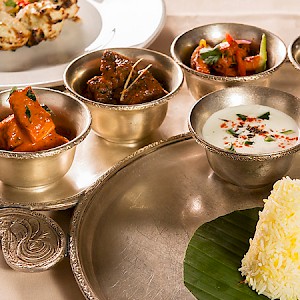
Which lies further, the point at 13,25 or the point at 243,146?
the point at 13,25

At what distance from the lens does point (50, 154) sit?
2389mm

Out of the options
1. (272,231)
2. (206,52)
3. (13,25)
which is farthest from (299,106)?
(13,25)

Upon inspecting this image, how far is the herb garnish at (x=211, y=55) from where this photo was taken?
2.99 metres

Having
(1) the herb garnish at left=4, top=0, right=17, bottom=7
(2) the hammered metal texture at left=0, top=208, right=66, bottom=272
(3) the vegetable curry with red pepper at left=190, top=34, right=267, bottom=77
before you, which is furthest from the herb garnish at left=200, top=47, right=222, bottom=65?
(2) the hammered metal texture at left=0, top=208, right=66, bottom=272

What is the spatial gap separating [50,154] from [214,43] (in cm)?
119

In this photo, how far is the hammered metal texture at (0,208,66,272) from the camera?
2.20 meters

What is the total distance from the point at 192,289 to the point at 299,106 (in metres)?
0.92

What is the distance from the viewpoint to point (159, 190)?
258cm

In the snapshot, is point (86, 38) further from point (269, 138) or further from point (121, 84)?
point (269, 138)

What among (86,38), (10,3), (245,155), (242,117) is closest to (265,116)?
(242,117)

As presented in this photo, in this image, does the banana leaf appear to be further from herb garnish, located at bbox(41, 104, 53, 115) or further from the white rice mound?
herb garnish, located at bbox(41, 104, 53, 115)

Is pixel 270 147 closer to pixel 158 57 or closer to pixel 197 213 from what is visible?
pixel 197 213

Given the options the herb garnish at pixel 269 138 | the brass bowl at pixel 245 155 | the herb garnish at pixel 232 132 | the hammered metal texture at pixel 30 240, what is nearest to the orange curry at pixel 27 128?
the hammered metal texture at pixel 30 240

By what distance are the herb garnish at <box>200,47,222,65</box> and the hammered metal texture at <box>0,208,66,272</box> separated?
109 cm
